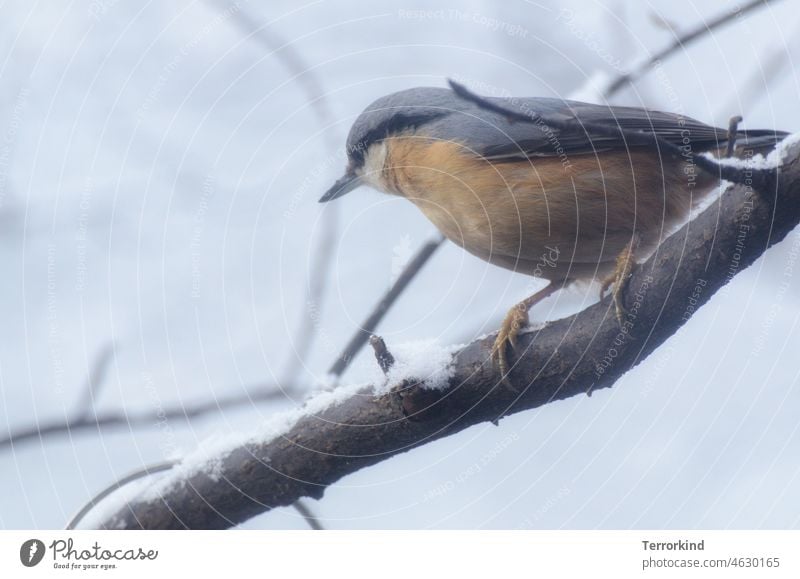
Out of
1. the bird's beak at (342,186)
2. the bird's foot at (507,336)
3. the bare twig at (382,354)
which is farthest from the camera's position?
the bird's beak at (342,186)

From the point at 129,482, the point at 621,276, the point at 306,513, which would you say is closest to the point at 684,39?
the point at 621,276

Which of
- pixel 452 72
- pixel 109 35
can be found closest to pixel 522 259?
pixel 452 72

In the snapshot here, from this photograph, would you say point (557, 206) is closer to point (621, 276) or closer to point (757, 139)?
point (621, 276)

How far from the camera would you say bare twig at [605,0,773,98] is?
3.30 ft

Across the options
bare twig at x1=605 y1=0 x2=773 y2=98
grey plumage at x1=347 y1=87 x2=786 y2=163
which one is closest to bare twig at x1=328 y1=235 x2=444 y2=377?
grey plumage at x1=347 y1=87 x2=786 y2=163

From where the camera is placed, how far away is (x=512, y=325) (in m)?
0.98

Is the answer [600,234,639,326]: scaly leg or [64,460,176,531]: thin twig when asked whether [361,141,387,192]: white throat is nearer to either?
[600,234,639,326]: scaly leg

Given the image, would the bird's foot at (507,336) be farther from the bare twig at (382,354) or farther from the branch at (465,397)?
the bare twig at (382,354)

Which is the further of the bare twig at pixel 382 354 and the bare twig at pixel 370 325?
the bare twig at pixel 370 325

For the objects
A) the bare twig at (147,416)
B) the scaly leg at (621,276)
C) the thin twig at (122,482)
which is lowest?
the thin twig at (122,482)

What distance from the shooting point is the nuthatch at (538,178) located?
100 cm

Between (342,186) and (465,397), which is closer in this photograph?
(465,397)

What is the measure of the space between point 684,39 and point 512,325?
1.36 feet

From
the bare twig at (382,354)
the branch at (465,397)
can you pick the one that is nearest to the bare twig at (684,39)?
the branch at (465,397)
